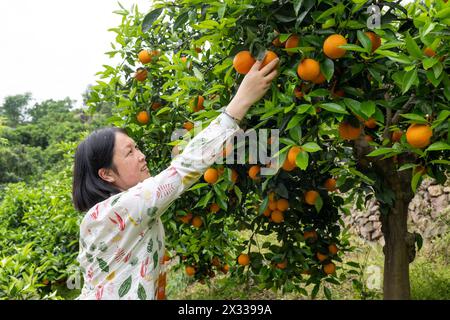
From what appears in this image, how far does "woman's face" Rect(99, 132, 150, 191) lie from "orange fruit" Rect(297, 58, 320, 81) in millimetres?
534

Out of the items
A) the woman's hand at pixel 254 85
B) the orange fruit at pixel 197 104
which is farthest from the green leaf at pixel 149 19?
the woman's hand at pixel 254 85

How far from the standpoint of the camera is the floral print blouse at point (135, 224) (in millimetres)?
1124

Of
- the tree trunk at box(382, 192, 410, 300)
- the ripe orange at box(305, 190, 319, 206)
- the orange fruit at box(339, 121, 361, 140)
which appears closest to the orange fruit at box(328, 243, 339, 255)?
the tree trunk at box(382, 192, 410, 300)

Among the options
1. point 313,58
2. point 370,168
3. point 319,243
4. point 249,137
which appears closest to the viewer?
point 313,58

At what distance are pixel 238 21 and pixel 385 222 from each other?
3.64 ft

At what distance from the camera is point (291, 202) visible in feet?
5.70

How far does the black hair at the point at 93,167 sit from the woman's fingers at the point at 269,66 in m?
0.47

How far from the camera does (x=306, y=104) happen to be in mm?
1137

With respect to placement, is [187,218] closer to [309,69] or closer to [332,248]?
[332,248]

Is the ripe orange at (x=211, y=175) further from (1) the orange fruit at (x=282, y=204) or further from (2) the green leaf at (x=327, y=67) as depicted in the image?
(2) the green leaf at (x=327, y=67)

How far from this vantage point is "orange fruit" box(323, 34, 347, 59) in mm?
1072

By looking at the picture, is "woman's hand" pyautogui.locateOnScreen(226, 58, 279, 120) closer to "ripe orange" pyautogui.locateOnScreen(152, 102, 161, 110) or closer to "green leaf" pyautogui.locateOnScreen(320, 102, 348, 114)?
"green leaf" pyautogui.locateOnScreen(320, 102, 348, 114)
